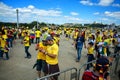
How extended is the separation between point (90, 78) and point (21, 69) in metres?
6.55

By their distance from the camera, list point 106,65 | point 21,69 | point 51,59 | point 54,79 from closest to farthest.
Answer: point 106,65, point 54,79, point 51,59, point 21,69

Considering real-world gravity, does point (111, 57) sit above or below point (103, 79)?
below

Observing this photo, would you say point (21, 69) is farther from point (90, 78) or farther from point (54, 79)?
point (90, 78)

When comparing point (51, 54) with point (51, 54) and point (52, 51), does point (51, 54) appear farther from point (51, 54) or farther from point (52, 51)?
point (52, 51)

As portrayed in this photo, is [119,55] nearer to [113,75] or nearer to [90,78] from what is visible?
[113,75]

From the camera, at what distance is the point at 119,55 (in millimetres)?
7504

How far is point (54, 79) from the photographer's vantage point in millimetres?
5035

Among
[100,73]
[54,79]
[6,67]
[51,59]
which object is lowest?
[6,67]

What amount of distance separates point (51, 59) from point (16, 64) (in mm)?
4769

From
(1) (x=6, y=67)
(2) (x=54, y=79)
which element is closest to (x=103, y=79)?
(2) (x=54, y=79)

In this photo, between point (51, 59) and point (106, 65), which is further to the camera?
point (51, 59)

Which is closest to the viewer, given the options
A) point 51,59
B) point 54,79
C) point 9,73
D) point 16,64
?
point 54,79

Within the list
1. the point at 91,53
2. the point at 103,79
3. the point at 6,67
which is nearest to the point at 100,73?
the point at 103,79

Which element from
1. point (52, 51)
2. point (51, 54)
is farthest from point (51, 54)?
point (52, 51)
